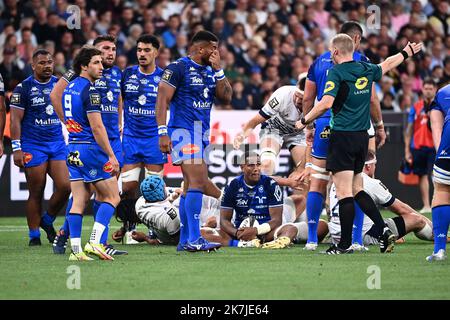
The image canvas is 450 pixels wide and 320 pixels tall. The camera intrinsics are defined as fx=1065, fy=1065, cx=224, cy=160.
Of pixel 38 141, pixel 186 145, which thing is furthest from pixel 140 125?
pixel 186 145

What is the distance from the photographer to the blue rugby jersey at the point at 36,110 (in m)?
13.6

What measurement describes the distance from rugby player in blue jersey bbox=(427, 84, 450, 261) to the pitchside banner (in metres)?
8.59

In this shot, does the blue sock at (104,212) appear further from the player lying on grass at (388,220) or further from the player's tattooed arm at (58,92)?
the player lying on grass at (388,220)

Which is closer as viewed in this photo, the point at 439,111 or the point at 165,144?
the point at 439,111

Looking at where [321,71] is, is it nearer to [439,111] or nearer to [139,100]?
[439,111]

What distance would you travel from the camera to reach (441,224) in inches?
423

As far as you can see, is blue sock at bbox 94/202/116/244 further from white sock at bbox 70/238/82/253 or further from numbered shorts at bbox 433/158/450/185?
numbered shorts at bbox 433/158/450/185

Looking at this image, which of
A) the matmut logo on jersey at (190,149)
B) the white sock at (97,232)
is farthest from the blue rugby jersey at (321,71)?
the white sock at (97,232)

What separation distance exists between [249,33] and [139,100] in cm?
1006

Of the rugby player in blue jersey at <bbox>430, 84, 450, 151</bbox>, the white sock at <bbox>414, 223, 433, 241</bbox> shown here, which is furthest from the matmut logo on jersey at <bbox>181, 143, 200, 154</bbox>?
the white sock at <bbox>414, 223, 433, 241</bbox>

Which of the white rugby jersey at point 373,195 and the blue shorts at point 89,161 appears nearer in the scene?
the blue shorts at point 89,161

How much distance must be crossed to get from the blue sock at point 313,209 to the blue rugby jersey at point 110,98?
8.90 feet

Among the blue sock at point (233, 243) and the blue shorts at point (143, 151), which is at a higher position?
the blue shorts at point (143, 151)

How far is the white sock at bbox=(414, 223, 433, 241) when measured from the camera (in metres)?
13.4
